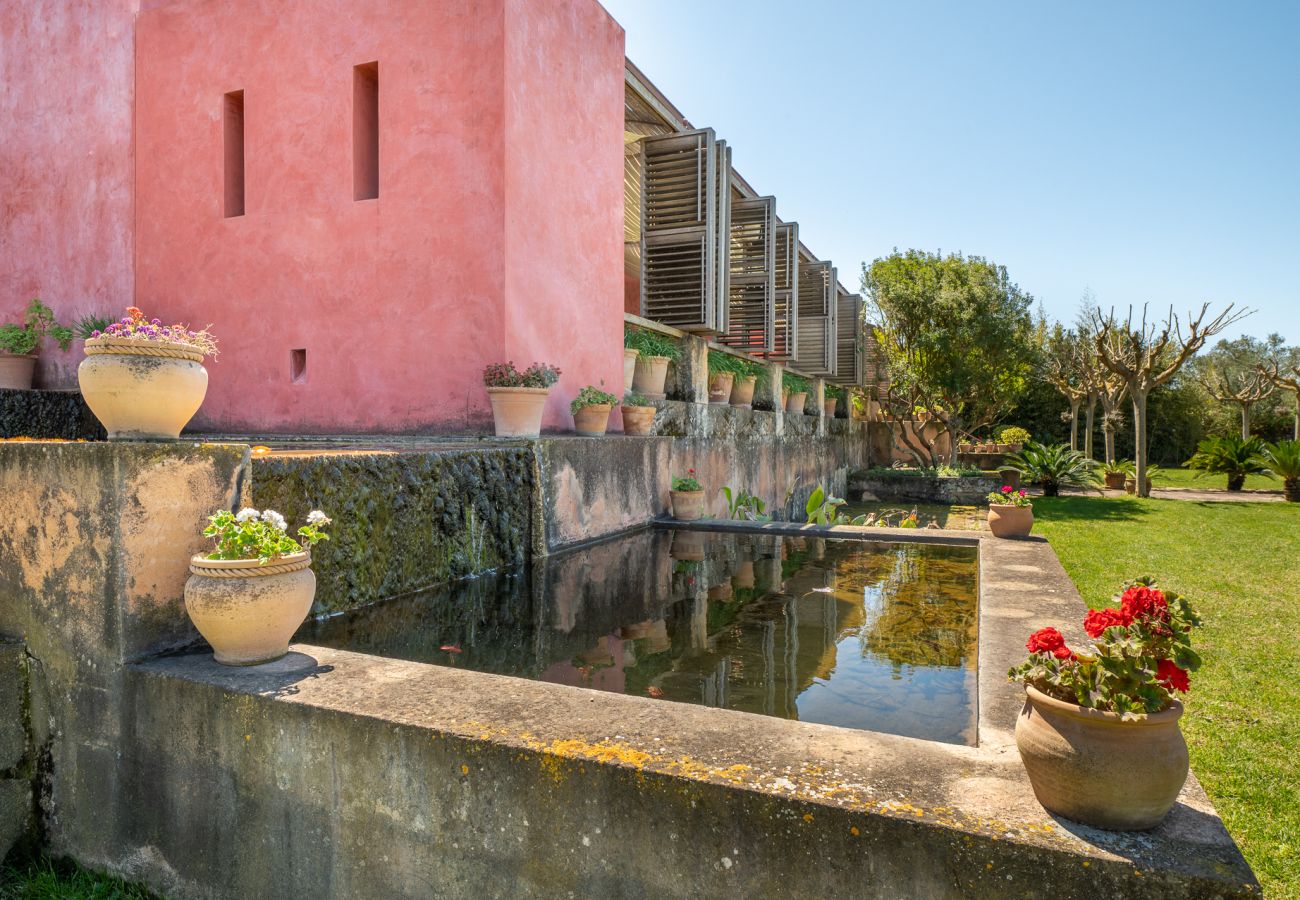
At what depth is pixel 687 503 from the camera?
753 cm

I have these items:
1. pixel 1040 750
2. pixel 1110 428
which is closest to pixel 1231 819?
pixel 1040 750

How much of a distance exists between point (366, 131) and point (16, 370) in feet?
15.9

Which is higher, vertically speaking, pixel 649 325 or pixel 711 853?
pixel 649 325

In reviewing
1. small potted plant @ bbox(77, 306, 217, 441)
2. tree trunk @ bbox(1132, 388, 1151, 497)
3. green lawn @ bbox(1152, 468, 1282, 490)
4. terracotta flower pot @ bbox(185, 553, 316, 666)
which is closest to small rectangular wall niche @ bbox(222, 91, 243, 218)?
small potted plant @ bbox(77, 306, 217, 441)

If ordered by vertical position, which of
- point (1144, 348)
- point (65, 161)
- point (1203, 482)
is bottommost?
point (1203, 482)

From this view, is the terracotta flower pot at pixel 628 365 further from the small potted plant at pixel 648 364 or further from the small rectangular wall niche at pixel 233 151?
the small rectangular wall niche at pixel 233 151

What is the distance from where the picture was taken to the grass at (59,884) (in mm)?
2336

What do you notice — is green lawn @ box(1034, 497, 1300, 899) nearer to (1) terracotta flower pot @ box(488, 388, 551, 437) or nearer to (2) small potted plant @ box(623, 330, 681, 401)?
(1) terracotta flower pot @ box(488, 388, 551, 437)

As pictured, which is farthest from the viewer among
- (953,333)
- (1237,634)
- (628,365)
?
(953,333)

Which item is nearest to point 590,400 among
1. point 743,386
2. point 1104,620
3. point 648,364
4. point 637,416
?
point 637,416

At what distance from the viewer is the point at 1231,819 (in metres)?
2.67

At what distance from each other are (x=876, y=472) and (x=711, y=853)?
56.6ft

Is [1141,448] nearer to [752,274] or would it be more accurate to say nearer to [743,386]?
[752,274]

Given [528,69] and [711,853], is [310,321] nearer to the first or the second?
[528,69]
